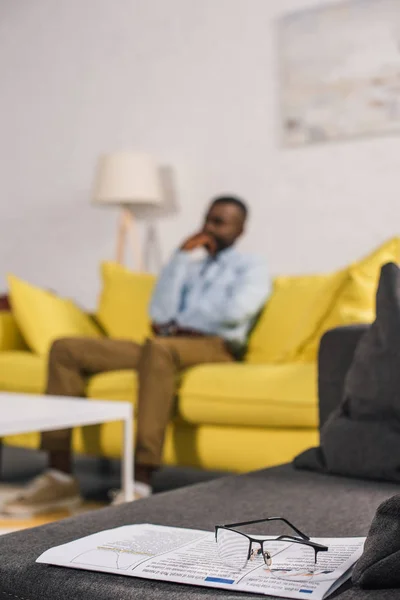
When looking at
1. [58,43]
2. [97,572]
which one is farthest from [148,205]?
[97,572]

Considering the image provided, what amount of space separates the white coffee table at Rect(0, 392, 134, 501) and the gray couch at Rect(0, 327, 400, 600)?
35.4 inches

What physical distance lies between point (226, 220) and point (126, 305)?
0.65 meters

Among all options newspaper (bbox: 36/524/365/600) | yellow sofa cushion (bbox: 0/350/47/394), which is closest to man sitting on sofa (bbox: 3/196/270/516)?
yellow sofa cushion (bbox: 0/350/47/394)

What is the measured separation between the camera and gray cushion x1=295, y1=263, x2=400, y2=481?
5.22 ft

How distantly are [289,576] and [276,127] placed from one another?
3.98 metres

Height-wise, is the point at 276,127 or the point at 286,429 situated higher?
the point at 276,127

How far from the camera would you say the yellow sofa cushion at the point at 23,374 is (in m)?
3.82

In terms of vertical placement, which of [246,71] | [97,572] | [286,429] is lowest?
[286,429]

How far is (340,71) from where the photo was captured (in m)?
4.47

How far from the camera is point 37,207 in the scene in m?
5.74

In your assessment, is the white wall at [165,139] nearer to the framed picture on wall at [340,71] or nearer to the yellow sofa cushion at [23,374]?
the framed picture on wall at [340,71]

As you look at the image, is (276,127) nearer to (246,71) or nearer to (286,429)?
(246,71)

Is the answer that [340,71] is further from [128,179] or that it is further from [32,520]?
[32,520]

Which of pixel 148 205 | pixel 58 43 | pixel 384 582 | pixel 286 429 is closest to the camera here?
pixel 384 582
